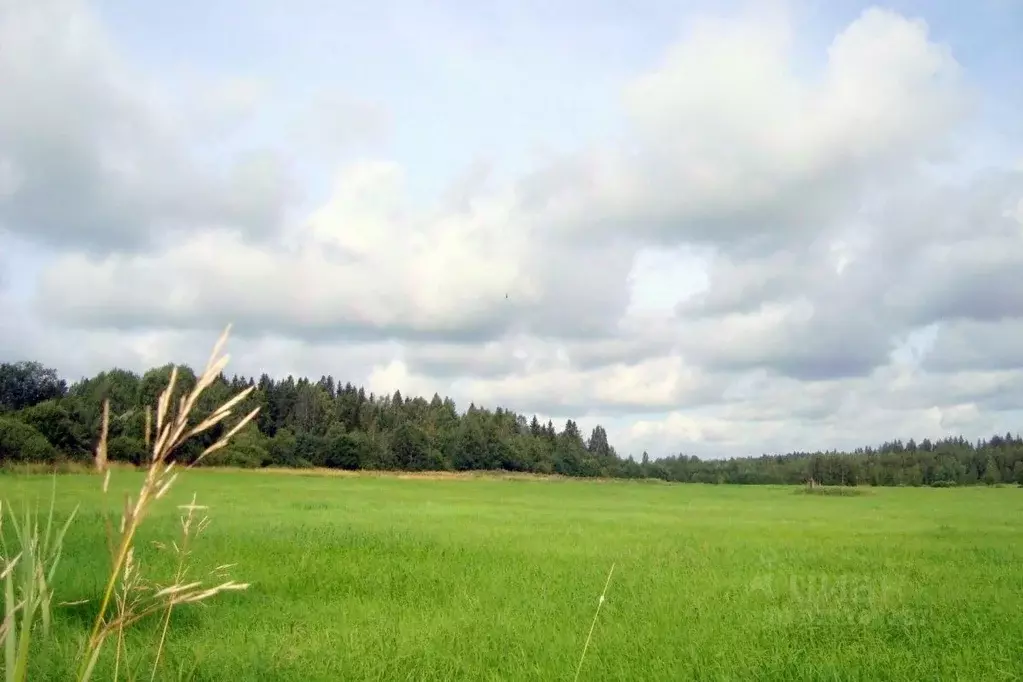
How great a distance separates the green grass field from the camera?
324 inches

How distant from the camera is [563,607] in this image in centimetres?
1125

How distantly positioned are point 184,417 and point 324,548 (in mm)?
16077

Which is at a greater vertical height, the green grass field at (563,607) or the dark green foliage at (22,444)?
the dark green foliage at (22,444)

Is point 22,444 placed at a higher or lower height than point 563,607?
higher

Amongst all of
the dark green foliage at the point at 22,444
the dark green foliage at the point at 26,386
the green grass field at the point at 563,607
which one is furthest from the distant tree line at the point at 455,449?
the green grass field at the point at 563,607

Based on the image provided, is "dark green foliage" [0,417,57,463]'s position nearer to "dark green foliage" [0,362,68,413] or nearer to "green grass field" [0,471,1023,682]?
"dark green foliage" [0,362,68,413]

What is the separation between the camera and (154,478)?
179 cm

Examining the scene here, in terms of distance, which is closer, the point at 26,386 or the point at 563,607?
the point at 563,607

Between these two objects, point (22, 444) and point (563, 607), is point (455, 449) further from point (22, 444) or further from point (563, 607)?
point (563, 607)

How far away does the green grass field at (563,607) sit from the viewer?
823 centimetres

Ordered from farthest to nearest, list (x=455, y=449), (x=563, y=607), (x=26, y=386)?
(x=455, y=449) → (x=26, y=386) → (x=563, y=607)

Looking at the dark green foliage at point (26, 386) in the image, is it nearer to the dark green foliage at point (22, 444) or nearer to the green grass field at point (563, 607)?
the dark green foliage at point (22, 444)

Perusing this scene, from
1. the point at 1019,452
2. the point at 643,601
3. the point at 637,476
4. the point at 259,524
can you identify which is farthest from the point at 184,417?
the point at 1019,452

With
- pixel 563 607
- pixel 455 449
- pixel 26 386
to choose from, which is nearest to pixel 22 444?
pixel 26 386
